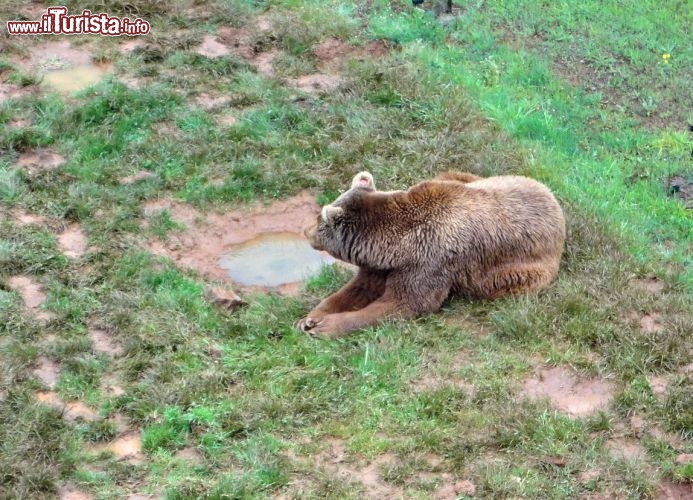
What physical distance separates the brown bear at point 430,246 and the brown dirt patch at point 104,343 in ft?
4.54

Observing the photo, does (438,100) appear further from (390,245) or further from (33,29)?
(33,29)

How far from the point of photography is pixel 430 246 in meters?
7.51

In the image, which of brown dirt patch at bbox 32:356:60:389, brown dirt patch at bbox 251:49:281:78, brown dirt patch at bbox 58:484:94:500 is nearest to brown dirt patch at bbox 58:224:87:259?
brown dirt patch at bbox 32:356:60:389

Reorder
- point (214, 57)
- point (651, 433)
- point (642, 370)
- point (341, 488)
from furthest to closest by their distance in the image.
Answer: point (214, 57) < point (642, 370) < point (651, 433) < point (341, 488)

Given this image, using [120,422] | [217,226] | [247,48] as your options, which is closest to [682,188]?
[217,226]

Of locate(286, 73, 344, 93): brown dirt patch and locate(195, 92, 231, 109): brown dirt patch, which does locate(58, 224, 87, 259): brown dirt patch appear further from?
locate(286, 73, 344, 93): brown dirt patch

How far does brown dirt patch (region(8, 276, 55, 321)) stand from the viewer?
749 cm

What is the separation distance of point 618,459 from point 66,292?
439 centimetres

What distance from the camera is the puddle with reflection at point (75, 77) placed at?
34.9 feet

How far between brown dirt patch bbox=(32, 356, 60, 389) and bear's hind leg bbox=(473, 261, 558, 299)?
3.19 m

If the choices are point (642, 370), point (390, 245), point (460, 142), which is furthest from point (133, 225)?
point (642, 370)

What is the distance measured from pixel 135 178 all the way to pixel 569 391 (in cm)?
479

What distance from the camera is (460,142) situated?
9.66m

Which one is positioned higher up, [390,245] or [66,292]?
[390,245]
